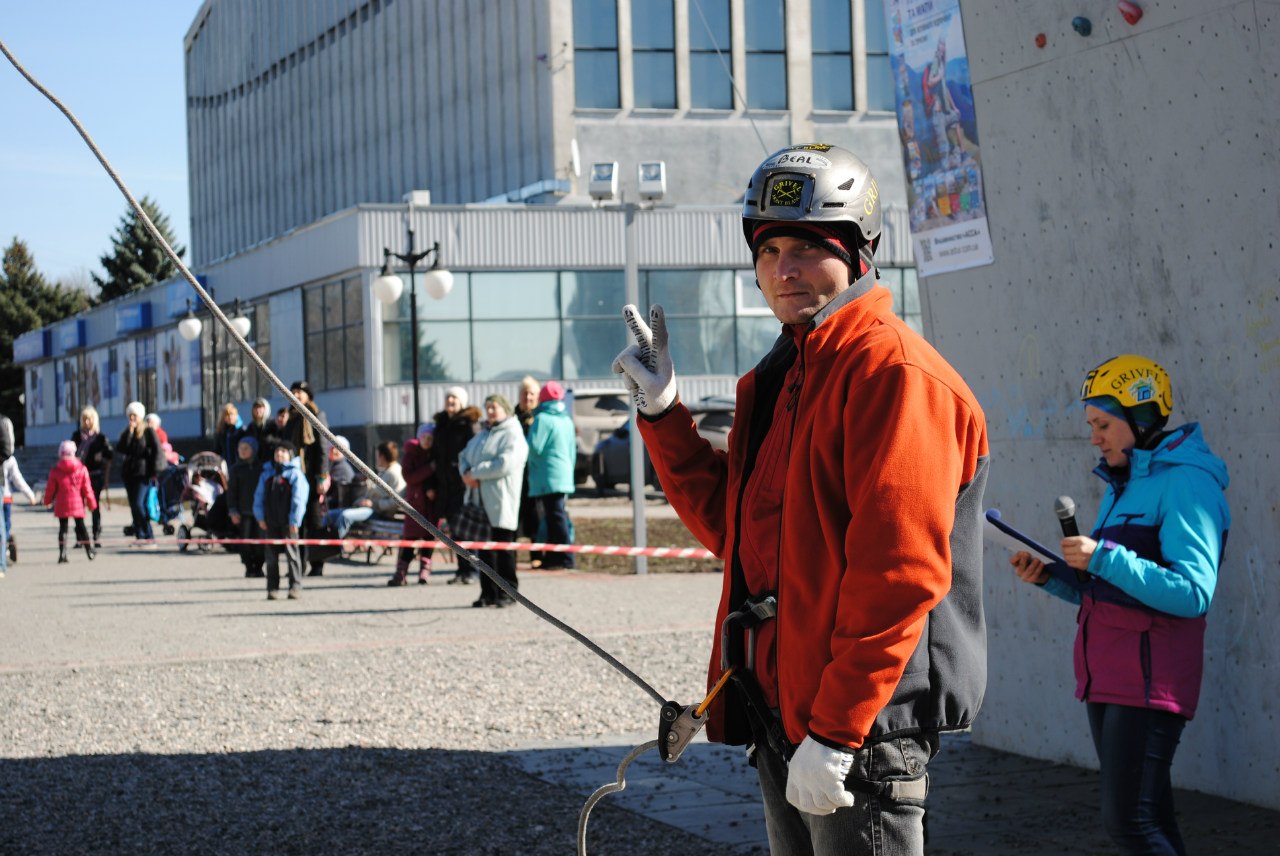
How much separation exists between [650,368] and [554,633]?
29.8 ft

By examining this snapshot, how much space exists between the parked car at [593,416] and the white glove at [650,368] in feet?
93.9

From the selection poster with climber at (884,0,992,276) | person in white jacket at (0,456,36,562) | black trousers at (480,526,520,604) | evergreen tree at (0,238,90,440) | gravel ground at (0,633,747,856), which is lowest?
gravel ground at (0,633,747,856)

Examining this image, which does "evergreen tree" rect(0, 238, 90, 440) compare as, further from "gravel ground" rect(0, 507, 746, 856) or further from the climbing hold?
the climbing hold

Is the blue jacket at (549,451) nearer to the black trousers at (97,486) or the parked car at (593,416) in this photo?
the black trousers at (97,486)

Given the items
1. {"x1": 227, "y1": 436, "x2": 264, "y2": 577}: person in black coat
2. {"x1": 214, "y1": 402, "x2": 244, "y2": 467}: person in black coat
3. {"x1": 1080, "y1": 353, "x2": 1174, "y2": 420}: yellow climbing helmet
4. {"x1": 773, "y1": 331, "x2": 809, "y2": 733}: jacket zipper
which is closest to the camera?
{"x1": 773, "y1": 331, "x2": 809, "y2": 733}: jacket zipper

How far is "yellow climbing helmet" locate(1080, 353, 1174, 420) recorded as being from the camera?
465 cm

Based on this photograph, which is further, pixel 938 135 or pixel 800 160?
pixel 938 135

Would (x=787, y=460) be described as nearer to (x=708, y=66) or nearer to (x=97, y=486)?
(x=97, y=486)

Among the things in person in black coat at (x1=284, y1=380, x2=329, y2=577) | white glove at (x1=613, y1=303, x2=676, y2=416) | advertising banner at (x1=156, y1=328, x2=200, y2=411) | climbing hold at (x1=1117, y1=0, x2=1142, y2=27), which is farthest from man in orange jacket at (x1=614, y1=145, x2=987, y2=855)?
advertising banner at (x1=156, y1=328, x2=200, y2=411)

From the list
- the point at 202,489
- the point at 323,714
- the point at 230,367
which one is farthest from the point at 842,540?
the point at 230,367

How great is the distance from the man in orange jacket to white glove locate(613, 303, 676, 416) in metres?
0.17

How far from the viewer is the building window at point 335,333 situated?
40.7m

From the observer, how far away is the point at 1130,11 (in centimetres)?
637

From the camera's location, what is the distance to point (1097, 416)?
471cm
